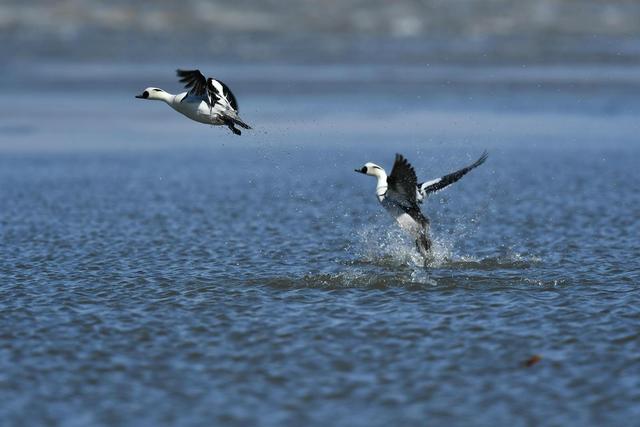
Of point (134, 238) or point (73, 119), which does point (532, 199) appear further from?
point (73, 119)

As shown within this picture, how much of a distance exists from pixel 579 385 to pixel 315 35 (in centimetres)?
5886

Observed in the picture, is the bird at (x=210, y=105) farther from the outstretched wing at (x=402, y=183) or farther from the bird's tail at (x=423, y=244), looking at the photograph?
the bird's tail at (x=423, y=244)

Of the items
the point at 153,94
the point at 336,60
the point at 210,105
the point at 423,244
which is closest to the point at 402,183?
the point at 423,244

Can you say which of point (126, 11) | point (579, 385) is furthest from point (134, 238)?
point (126, 11)

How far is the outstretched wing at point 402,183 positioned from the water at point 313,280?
2.60ft

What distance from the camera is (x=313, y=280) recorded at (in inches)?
471

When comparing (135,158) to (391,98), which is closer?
(135,158)

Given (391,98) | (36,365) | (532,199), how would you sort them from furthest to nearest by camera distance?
1. (391,98)
2. (532,199)
3. (36,365)

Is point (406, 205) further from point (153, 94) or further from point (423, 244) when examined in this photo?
point (153, 94)

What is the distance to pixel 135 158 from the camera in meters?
23.8

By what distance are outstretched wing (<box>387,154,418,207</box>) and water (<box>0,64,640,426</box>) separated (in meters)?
0.79

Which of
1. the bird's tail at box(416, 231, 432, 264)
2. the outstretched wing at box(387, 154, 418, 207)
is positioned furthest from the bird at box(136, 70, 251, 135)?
the bird's tail at box(416, 231, 432, 264)

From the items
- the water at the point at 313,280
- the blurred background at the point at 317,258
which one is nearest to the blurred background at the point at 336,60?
the blurred background at the point at 317,258

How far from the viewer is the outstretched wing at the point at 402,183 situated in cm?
1211
